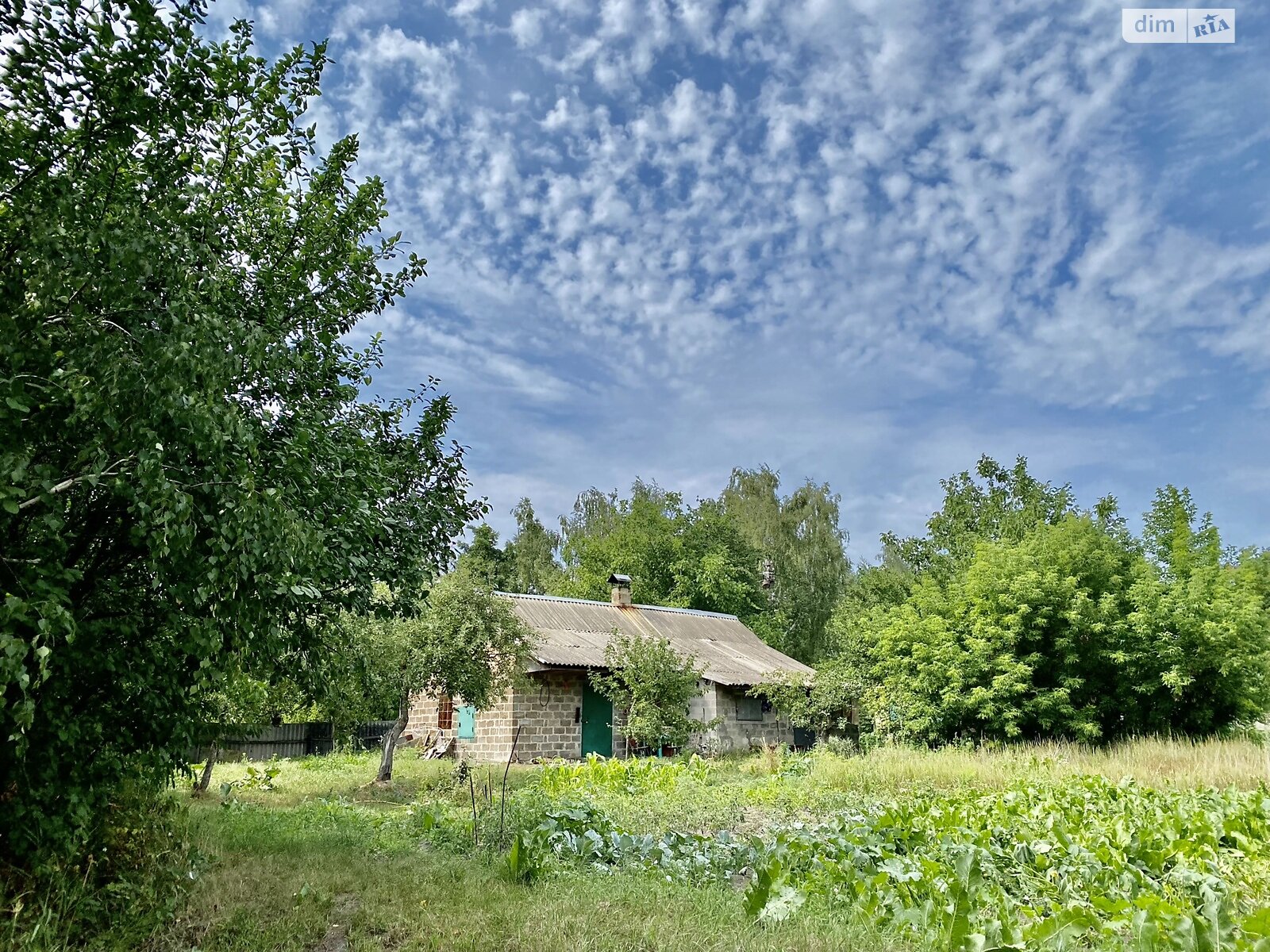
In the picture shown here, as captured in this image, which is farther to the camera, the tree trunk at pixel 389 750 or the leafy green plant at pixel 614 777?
the tree trunk at pixel 389 750

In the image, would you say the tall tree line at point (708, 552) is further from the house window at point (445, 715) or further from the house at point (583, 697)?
the house window at point (445, 715)

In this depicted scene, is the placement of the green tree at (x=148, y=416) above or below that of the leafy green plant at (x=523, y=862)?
above

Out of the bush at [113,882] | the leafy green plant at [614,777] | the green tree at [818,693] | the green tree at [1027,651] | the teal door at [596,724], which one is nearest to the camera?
the bush at [113,882]

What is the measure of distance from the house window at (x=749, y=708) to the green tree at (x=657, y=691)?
529 cm

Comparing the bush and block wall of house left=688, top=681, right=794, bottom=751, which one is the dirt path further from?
block wall of house left=688, top=681, right=794, bottom=751

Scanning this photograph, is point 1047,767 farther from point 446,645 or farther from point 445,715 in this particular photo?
point 445,715

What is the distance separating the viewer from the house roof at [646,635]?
20.1m

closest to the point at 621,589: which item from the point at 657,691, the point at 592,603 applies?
the point at 592,603

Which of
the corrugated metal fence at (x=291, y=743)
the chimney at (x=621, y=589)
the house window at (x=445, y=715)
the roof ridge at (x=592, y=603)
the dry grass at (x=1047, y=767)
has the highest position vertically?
the chimney at (x=621, y=589)

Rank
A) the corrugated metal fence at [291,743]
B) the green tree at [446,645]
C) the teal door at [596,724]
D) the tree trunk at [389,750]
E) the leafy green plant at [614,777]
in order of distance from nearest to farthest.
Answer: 1. the leafy green plant at [614,777]
2. the tree trunk at [389,750]
3. the green tree at [446,645]
4. the corrugated metal fence at [291,743]
5. the teal door at [596,724]

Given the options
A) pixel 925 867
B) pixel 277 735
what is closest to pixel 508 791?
pixel 925 867

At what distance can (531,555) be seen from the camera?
130 ft

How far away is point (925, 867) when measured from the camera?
16.7 ft

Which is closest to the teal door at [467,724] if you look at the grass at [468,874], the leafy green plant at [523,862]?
the grass at [468,874]
